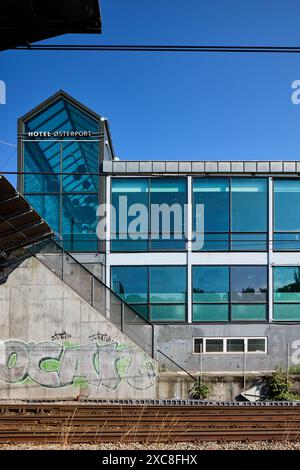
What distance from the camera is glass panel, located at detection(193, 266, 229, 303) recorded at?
63.2 ft

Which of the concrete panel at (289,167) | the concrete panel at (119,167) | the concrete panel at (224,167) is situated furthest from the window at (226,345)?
the concrete panel at (119,167)

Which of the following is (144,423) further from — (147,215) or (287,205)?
(287,205)

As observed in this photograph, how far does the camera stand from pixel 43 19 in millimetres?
7148

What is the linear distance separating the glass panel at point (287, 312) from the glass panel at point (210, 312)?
2267 mm

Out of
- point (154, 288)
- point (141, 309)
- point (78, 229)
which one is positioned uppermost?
point (78, 229)

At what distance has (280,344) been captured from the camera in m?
19.0

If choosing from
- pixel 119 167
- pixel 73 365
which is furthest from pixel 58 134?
pixel 73 365

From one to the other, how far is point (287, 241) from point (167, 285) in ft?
19.1

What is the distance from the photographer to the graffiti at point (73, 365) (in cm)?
1680

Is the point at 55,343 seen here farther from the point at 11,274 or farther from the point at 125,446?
the point at 125,446

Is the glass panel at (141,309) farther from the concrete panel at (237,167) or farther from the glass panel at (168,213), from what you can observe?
the concrete panel at (237,167)

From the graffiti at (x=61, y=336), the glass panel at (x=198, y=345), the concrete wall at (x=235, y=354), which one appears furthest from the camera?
the glass panel at (x=198, y=345)

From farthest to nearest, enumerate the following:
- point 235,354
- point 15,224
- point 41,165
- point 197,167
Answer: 1. point 41,165
2. point 197,167
3. point 235,354
4. point 15,224
